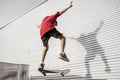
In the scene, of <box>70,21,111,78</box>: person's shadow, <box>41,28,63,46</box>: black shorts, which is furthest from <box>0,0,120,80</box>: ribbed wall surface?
<box>41,28,63,46</box>: black shorts

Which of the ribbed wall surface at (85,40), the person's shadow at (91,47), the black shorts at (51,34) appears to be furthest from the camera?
the black shorts at (51,34)

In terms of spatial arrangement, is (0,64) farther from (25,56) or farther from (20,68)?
(25,56)

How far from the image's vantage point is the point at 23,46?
7781 millimetres

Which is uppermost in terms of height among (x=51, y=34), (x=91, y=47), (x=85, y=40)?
(x=51, y=34)

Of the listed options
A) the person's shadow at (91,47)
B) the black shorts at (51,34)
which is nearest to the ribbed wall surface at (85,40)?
the person's shadow at (91,47)

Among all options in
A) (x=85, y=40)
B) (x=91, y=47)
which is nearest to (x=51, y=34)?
(x=85, y=40)

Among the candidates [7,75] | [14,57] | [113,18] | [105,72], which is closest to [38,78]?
[7,75]

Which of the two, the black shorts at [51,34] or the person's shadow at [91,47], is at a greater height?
the black shorts at [51,34]

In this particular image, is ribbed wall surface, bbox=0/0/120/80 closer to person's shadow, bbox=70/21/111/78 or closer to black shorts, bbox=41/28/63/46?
person's shadow, bbox=70/21/111/78

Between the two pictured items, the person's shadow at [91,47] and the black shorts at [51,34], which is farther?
the black shorts at [51,34]

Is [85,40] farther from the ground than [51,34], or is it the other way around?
[51,34]

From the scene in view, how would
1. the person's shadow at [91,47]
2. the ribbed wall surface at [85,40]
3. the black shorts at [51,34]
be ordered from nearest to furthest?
the ribbed wall surface at [85,40]
the person's shadow at [91,47]
the black shorts at [51,34]

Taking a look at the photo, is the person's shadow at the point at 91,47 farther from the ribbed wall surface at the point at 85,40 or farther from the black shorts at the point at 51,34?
the black shorts at the point at 51,34

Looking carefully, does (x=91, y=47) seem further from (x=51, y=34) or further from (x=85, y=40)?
(x=51, y=34)
